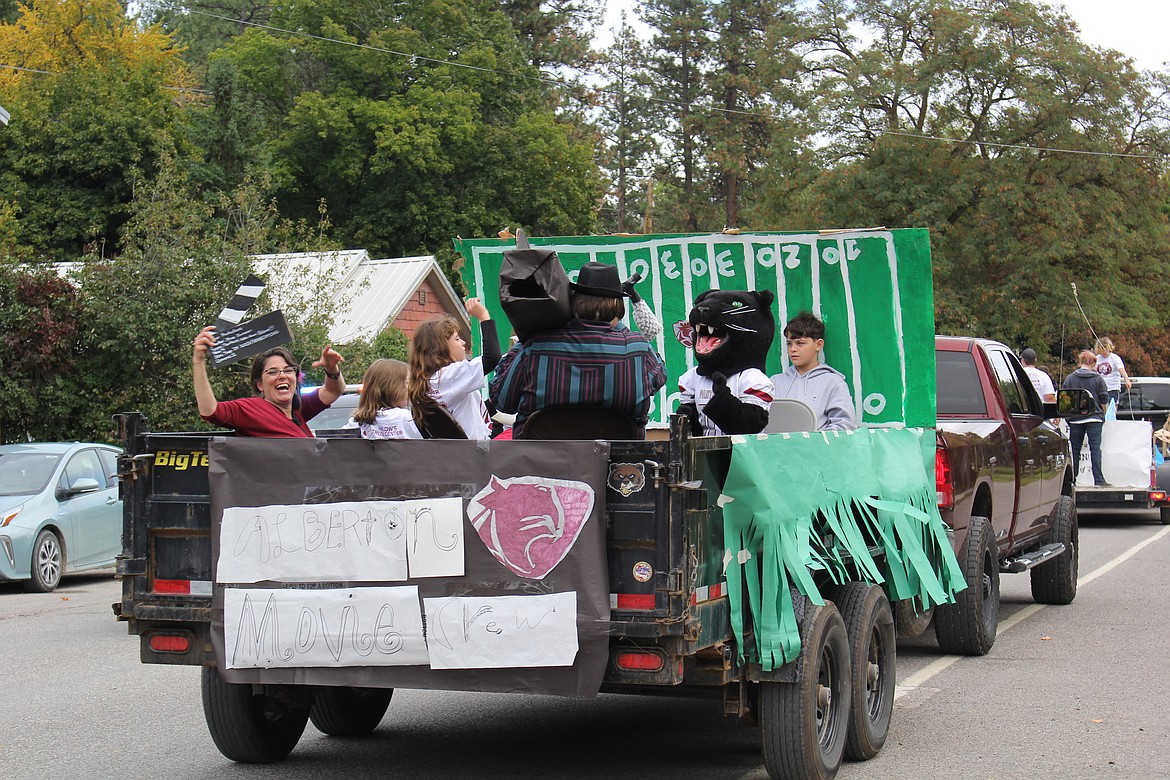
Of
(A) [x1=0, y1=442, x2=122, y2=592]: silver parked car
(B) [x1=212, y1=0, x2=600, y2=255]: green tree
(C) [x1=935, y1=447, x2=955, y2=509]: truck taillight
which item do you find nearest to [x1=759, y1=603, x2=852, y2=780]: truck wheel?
(C) [x1=935, y1=447, x2=955, y2=509]: truck taillight

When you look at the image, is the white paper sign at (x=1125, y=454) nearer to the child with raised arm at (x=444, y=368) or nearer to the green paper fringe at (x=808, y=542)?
the green paper fringe at (x=808, y=542)

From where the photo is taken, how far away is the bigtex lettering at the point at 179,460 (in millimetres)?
5051

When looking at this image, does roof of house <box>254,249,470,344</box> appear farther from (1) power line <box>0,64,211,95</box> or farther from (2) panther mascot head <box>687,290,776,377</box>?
(2) panther mascot head <box>687,290,776,377</box>

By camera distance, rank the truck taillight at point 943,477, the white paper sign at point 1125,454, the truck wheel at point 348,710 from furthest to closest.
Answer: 1. the white paper sign at point 1125,454
2. the truck taillight at point 943,477
3. the truck wheel at point 348,710

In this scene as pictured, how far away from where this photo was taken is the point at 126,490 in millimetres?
5133

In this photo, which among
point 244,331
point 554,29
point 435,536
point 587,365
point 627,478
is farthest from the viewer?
point 554,29

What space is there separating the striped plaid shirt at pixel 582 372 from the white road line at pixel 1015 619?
10.1ft

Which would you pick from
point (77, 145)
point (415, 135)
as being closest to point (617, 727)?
point (77, 145)

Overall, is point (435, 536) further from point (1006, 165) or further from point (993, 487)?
point (1006, 165)

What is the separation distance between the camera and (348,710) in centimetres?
645

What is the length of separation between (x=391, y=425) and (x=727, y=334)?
164 centimetres

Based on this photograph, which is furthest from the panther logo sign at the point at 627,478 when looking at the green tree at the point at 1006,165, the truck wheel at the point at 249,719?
the green tree at the point at 1006,165

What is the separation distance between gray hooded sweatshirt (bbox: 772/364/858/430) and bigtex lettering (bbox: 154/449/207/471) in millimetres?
3239

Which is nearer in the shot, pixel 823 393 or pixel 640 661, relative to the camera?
pixel 640 661
